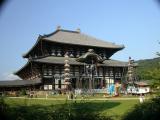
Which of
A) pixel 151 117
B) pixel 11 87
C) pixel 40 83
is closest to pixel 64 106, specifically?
pixel 151 117

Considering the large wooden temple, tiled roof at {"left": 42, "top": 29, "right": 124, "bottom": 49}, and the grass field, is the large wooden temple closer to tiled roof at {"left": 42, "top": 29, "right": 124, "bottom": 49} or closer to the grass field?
tiled roof at {"left": 42, "top": 29, "right": 124, "bottom": 49}

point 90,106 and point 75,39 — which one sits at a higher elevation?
point 75,39

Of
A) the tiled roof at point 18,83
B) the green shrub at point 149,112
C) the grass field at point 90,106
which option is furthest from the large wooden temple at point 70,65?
the green shrub at point 149,112

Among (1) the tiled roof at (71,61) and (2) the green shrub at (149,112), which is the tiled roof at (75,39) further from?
(2) the green shrub at (149,112)

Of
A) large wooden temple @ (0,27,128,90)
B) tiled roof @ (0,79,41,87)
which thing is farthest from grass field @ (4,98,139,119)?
tiled roof @ (0,79,41,87)

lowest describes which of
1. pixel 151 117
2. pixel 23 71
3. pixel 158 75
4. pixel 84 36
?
pixel 151 117

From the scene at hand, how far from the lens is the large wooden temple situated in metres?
43.0

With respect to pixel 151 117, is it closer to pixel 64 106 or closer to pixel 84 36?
pixel 64 106

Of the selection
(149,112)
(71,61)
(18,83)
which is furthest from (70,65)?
(149,112)

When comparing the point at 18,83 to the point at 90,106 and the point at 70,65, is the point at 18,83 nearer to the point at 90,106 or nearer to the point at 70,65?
the point at 70,65

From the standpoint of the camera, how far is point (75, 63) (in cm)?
4422

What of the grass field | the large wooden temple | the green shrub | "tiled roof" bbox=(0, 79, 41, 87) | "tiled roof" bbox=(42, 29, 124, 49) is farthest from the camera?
"tiled roof" bbox=(42, 29, 124, 49)

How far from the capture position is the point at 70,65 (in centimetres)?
4412

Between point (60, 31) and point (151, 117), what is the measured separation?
48519 millimetres
